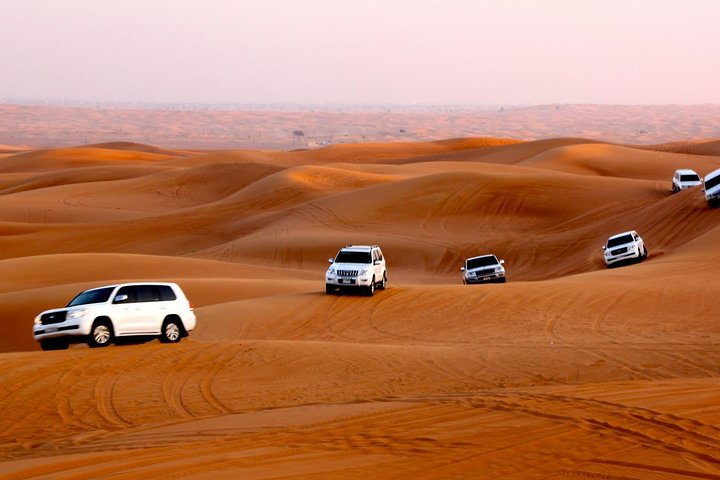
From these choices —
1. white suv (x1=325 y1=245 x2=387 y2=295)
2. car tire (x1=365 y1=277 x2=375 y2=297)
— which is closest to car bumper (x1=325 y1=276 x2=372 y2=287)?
white suv (x1=325 y1=245 x2=387 y2=295)

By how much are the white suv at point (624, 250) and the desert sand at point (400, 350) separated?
1672 millimetres

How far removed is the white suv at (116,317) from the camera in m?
19.1

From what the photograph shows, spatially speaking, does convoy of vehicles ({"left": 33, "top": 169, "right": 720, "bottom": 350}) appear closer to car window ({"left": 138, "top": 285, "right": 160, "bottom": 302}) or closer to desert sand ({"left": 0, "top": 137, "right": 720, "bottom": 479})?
car window ({"left": 138, "top": 285, "right": 160, "bottom": 302})

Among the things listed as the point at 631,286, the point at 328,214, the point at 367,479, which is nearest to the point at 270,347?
the point at 367,479

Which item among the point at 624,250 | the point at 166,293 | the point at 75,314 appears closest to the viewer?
the point at 75,314

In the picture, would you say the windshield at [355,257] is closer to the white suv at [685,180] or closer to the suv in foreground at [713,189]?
the suv in foreground at [713,189]

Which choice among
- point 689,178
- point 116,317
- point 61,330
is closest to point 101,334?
point 116,317

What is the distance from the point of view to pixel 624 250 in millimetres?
35500

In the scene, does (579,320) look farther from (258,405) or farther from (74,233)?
(74,233)

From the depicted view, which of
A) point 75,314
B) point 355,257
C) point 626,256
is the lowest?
point 626,256

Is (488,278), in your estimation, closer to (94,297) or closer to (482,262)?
(482,262)

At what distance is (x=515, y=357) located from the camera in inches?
748

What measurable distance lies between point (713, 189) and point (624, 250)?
695 cm

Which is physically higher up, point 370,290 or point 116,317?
point 116,317
